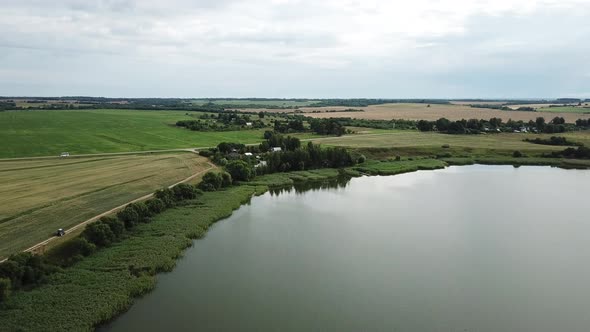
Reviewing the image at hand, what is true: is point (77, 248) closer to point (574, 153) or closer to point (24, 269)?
point (24, 269)

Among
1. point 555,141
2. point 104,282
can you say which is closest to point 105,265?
point 104,282

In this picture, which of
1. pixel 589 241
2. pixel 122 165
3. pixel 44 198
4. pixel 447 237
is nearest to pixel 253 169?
pixel 122 165

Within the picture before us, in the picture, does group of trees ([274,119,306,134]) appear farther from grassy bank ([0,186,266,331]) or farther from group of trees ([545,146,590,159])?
grassy bank ([0,186,266,331])

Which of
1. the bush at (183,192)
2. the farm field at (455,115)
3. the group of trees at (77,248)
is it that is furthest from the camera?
the farm field at (455,115)

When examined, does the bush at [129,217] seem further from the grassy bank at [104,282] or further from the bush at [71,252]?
the bush at [71,252]

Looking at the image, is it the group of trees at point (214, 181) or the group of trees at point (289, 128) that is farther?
the group of trees at point (289, 128)

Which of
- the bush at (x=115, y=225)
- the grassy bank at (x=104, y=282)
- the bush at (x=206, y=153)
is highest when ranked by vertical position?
the bush at (x=206, y=153)

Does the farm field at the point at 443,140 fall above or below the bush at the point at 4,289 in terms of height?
above

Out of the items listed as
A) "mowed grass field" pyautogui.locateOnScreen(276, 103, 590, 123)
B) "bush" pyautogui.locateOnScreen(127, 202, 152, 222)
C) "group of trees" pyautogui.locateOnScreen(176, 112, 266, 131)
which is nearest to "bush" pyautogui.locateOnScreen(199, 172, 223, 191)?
"bush" pyautogui.locateOnScreen(127, 202, 152, 222)

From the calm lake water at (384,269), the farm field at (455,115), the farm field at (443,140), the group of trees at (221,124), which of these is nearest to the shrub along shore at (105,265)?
the calm lake water at (384,269)
